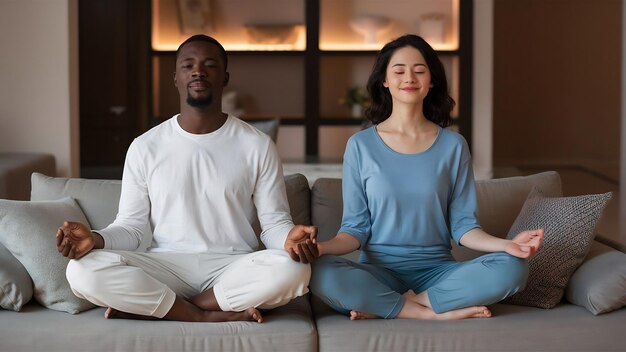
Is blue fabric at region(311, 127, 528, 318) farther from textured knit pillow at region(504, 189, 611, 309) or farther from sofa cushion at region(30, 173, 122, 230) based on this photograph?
sofa cushion at region(30, 173, 122, 230)

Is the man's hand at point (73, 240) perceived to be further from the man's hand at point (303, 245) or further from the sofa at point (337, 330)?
the man's hand at point (303, 245)

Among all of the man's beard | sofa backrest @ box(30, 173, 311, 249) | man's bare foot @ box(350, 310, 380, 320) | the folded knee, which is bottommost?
man's bare foot @ box(350, 310, 380, 320)

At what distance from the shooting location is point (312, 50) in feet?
26.7

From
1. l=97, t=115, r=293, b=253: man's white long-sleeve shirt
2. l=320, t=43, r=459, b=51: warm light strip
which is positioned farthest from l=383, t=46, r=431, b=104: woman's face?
l=320, t=43, r=459, b=51: warm light strip

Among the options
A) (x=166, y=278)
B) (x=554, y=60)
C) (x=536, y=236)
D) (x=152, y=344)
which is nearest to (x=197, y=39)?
(x=166, y=278)

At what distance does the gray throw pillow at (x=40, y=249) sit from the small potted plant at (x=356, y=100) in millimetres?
5102

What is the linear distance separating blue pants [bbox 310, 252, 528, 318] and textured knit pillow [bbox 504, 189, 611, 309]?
0.63 feet

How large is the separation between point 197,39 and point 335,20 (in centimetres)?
502

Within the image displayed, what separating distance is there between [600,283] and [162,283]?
1297mm

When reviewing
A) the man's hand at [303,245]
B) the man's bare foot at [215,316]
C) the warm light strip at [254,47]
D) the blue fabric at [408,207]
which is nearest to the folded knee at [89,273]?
the man's bare foot at [215,316]

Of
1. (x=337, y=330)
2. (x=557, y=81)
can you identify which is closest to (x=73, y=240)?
(x=337, y=330)

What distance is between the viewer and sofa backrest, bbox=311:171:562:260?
3.59 meters

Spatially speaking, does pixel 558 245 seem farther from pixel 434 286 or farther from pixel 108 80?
pixel 108 80

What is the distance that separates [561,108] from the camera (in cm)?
1113
